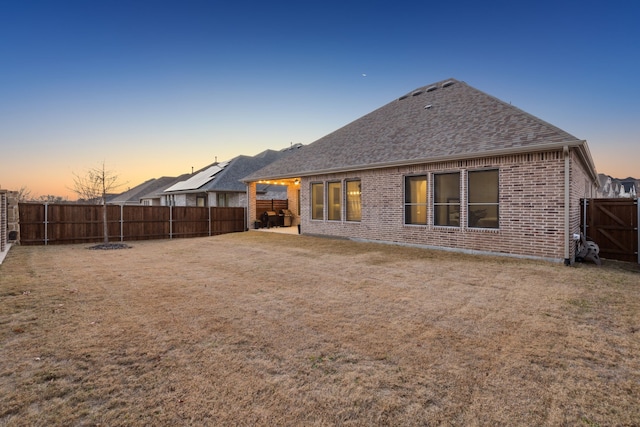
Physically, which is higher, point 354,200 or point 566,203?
point 354,200

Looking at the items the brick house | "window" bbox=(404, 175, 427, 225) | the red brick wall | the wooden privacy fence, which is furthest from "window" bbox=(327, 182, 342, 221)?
the wooden privacy fence

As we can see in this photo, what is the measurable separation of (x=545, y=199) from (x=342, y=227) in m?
7.19

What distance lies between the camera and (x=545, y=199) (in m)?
7.86

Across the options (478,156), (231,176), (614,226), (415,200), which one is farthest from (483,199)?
(231,176)

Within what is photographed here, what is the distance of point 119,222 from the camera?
1455cm

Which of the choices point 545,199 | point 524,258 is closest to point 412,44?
point 545,199

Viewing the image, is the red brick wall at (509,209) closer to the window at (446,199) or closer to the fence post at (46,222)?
the window at (446,199)

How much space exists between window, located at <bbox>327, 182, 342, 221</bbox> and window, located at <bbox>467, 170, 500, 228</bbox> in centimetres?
542

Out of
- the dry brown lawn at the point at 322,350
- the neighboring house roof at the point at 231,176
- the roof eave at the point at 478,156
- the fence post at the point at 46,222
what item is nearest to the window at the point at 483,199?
the roof eave at the point at 478,156

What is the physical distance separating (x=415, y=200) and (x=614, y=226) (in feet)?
18.3

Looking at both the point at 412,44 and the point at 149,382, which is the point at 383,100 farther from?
the point at 149,382

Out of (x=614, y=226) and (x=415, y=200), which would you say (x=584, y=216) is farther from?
(x=415, y=200)

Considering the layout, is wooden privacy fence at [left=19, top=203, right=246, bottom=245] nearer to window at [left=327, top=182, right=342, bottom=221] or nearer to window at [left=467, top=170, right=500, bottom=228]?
window at [left=327, top=182, right=342, bottom=221]

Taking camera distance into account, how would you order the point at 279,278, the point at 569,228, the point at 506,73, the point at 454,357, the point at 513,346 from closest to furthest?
the point at 454,357 < the point at 513,346 < the point at 279,278 < the point at 569,228 < the point at 506,73
